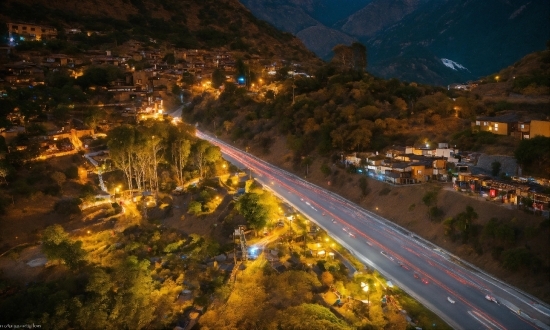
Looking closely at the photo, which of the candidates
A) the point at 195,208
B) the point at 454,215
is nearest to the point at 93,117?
the point at 195,208

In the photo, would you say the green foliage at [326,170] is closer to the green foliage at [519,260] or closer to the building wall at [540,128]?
the building wall at [540,128]

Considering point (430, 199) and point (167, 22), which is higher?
point (167, 22)

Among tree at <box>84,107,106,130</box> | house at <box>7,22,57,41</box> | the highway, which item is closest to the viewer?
the highway

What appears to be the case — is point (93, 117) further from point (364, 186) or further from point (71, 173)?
point (364, 186)

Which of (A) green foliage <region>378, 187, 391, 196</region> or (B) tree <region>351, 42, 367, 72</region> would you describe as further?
(B) tree <region>351, 42, 367, 72</region>

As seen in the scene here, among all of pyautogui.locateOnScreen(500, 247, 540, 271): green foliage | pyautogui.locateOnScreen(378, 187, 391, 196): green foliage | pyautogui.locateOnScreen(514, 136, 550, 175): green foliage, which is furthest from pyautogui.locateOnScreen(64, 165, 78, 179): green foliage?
pyautogui.locateOnScreen(514, 136, 550, 175): green foliage

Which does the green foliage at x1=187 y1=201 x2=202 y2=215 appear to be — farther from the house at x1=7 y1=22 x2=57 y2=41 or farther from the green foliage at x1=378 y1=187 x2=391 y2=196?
the house at x1=7 y1=22 x2=57 y2=41

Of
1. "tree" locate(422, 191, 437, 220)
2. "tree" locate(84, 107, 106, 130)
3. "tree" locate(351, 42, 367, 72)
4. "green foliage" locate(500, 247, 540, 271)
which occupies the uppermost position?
"tree" locate(351, 42, 367, 72)
